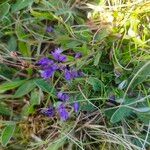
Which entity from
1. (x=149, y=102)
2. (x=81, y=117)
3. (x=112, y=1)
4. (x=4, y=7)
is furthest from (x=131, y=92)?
(x=4, y=7)

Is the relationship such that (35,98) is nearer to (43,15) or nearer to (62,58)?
(62,58)

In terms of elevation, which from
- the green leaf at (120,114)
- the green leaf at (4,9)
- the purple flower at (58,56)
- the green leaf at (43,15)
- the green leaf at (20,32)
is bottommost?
the green leaf at (120,114)

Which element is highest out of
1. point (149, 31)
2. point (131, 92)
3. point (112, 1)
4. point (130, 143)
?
point (112, 1)

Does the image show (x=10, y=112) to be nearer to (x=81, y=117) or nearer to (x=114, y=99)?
(x=81, y=117)

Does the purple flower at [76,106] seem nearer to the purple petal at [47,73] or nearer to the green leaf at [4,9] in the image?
the purple petal at [47,73]

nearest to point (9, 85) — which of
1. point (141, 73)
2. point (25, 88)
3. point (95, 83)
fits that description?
point (25, 88)

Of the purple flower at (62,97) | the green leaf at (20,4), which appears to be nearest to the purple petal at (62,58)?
the purple flower at (62,97)
